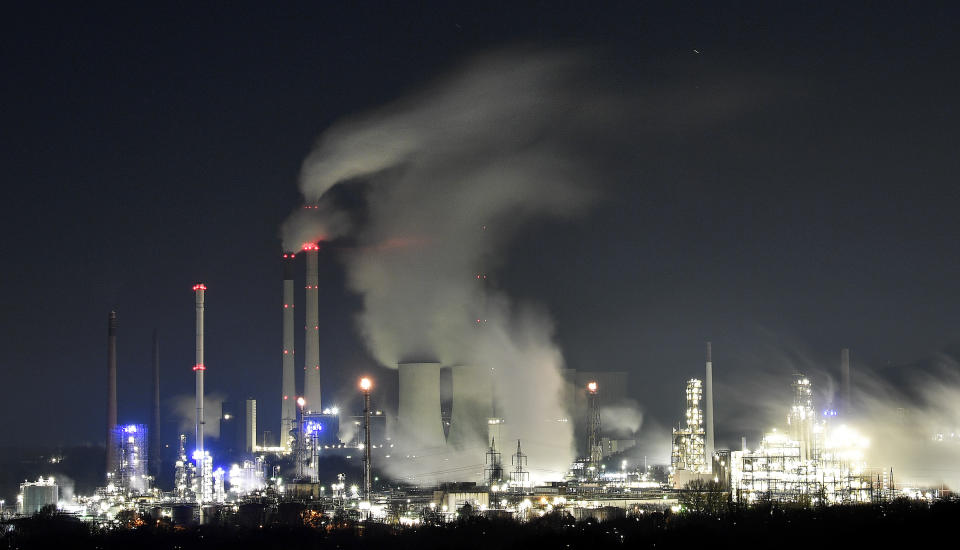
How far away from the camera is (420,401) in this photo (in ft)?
159

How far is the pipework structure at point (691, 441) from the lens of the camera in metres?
46.9

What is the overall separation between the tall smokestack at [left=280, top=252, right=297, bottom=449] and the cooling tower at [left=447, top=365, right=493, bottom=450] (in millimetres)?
8751

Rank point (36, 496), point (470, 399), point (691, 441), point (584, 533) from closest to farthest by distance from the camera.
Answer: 1. point (584, 533)
2. point (691, 441)
3. point (36, 496)
4. point (470, 399)

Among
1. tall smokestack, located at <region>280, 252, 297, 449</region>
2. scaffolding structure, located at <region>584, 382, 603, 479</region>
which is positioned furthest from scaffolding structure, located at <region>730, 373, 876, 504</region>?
tall smokestack, located at <region>280, 252, 297, 449</region>

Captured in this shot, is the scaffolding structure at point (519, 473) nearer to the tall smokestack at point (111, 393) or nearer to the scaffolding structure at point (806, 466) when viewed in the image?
the scaffolding structure at point (806, 466)

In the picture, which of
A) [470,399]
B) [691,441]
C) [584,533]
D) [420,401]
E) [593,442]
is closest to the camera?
[584,533]

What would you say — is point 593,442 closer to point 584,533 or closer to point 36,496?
point 584,533

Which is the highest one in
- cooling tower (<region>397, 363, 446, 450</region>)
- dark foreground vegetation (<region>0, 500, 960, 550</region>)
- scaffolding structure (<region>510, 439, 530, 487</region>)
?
cooling tower (<region>397, 363, 446, 450</region>)

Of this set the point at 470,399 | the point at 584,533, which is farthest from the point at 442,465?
the point at 584,533

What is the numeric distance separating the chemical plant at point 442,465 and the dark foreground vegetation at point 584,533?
297cm

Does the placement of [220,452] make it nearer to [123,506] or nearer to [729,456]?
[123,506]

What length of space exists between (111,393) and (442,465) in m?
16.0

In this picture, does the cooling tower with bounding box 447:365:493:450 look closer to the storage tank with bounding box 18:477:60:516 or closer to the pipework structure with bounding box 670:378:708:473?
the pipework structure with bounding box 670:378:708:473

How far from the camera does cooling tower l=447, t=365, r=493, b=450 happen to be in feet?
163
